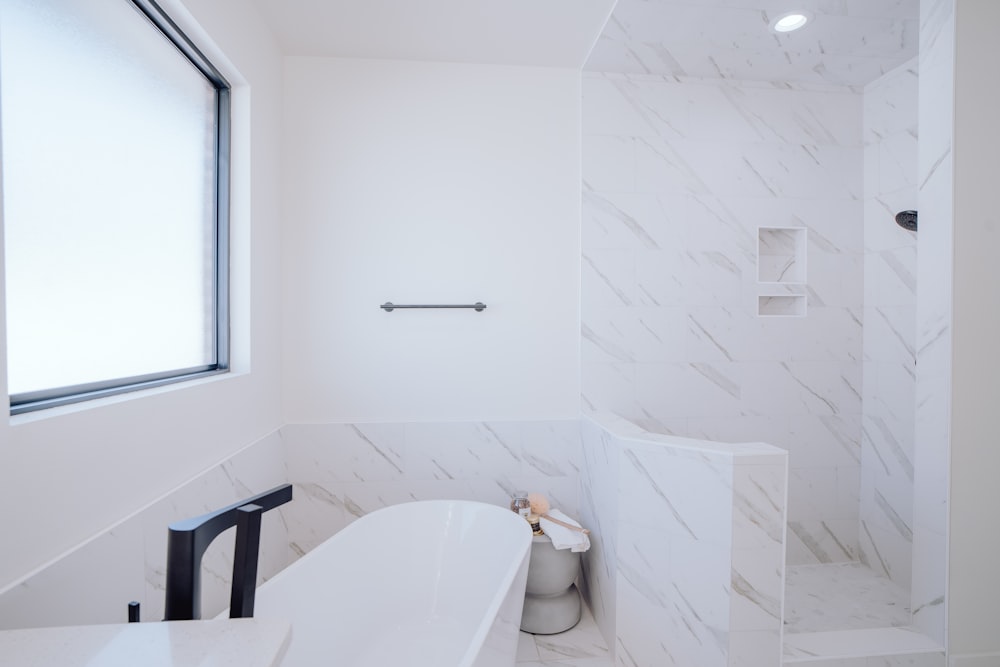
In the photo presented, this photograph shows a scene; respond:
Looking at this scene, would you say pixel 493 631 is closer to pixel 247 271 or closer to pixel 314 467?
pixel 314 467

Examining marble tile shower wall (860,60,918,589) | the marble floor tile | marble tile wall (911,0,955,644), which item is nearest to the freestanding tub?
the marble floor tile

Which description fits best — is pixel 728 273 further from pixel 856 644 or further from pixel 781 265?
pixel 856 644

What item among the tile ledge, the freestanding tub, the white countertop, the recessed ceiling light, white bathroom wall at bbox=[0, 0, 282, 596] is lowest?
the tile ledge

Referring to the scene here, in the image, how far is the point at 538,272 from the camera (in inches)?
95.2

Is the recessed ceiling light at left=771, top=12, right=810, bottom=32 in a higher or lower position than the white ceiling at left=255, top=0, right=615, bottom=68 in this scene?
lower

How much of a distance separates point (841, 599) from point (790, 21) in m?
2.56

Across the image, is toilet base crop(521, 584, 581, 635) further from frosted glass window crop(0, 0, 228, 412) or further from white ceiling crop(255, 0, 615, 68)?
white ceiling crop(255, 0, 615, 68)

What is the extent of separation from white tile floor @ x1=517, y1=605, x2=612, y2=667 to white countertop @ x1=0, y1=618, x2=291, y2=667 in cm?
152

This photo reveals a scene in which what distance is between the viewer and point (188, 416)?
1.47 meters

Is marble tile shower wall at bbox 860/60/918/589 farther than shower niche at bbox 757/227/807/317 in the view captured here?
No

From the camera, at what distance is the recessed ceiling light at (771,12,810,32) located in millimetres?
1973

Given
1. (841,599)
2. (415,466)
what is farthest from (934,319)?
(415,466)

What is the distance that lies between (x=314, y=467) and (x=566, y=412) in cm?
127

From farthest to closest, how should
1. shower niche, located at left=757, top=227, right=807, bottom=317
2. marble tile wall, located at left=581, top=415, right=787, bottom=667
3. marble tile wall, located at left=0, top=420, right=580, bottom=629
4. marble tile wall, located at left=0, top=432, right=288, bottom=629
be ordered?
shower niche, located at left=757, top=227, right=807, bottom=317 < marble tile wall, located at left=0, top=420, right=580, bottom=629 < marble tile wall, located at left=581, top=415, right=787, bottom=667 < marble tile wall, located at left=0, top=432, right=288, bottom=629
